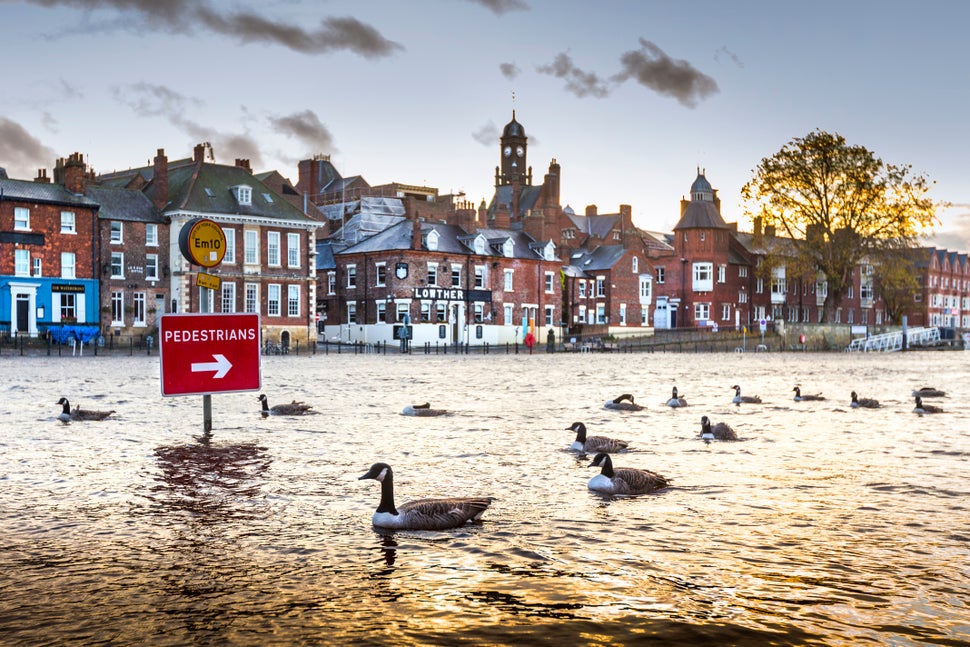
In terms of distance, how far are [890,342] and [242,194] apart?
196ft

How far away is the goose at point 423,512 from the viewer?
995 centimetres

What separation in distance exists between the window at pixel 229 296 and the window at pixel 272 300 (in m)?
2.66

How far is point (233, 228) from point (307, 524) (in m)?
63.5

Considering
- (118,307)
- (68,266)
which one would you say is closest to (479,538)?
(68,266)

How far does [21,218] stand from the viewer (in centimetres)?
6225

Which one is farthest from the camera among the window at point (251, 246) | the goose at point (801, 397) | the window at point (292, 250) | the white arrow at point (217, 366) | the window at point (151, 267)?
the window at point (292, 250)

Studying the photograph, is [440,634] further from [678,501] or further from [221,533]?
[678,501]

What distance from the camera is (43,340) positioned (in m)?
60.3

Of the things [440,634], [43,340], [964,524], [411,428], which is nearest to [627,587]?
[440,634]

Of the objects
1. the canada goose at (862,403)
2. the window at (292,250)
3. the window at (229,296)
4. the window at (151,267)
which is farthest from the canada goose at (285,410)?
the window at (292,250)

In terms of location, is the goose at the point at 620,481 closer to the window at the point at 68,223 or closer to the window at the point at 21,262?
the window at the point at 21,262

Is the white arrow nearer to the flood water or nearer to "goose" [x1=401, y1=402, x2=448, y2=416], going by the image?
the flood water

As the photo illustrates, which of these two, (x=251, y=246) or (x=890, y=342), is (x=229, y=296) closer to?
(x=251, y=246)

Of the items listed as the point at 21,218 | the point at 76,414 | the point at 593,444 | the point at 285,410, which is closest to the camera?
the point at 593,444
